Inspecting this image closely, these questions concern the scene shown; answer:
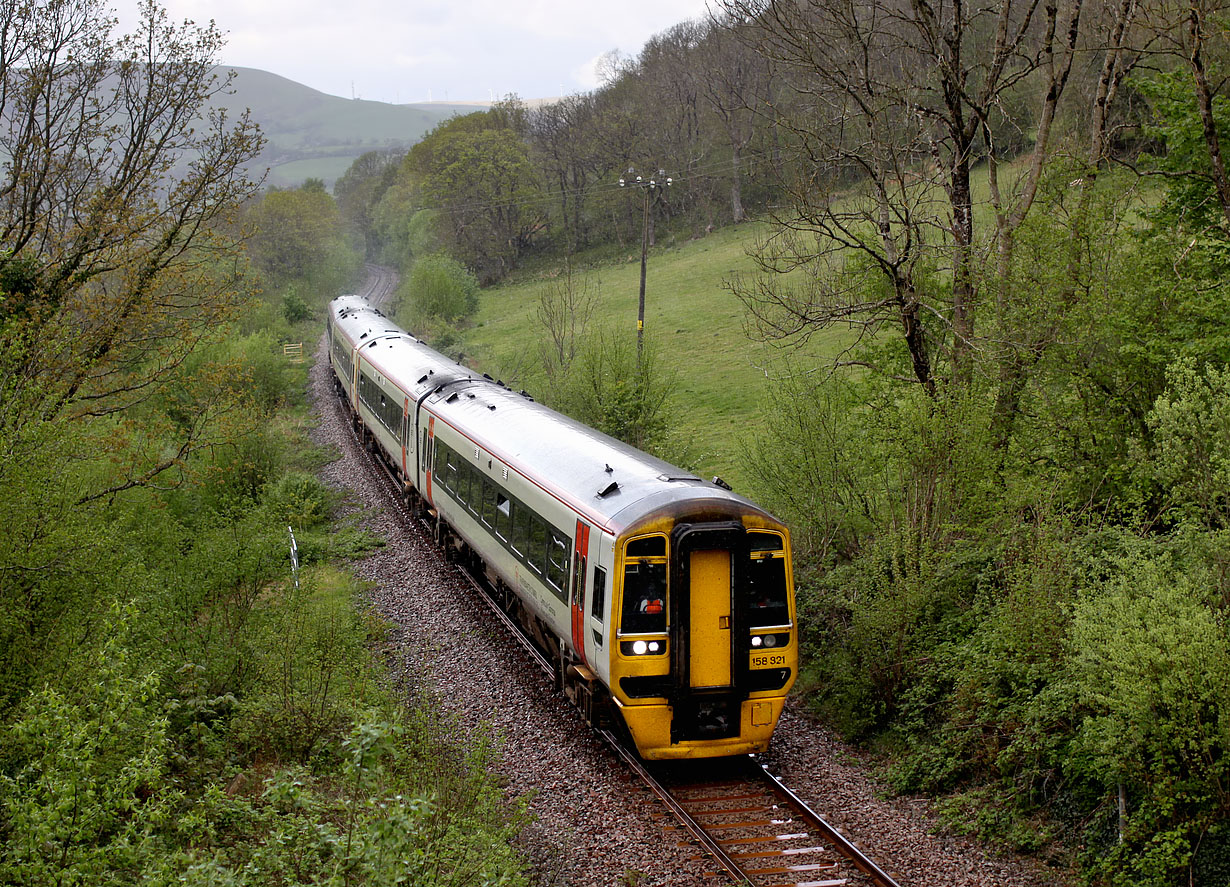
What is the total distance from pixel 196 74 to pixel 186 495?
25.4 ft

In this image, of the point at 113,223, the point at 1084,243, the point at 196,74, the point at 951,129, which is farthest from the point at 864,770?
the point at 196,74

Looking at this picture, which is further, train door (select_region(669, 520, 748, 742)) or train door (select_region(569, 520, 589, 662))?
train door (select_region(569, 520, 589, 662))

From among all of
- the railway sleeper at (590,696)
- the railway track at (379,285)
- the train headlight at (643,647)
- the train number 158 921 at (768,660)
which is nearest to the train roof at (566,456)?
the train headlight at (643,647)

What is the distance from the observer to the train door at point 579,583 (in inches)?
379

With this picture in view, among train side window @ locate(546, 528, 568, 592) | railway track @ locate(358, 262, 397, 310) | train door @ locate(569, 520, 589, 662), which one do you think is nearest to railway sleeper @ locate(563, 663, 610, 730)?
train door @ locate(569, 520, 589, 662)

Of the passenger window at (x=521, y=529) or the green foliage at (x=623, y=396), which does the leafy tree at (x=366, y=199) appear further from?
the passenger window at (x=521, y=529)

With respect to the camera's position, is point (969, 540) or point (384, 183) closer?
point (969, 540)

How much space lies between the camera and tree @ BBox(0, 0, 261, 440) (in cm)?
1416

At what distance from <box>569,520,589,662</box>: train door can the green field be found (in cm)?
549

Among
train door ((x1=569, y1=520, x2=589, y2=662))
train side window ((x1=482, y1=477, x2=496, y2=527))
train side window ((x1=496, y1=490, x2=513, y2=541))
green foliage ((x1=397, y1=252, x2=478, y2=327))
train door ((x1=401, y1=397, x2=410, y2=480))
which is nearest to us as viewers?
train door ((x1=569, y1=520, x2=589, y2=662))

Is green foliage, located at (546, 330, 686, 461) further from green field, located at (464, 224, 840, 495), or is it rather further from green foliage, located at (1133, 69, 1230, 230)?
green foliage, located at (1133, 69, 1230, 230)

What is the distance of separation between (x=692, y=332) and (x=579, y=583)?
30190 mm

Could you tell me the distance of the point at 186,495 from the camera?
1773 cm

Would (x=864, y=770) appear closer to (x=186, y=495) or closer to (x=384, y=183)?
(x=186, y=495)
